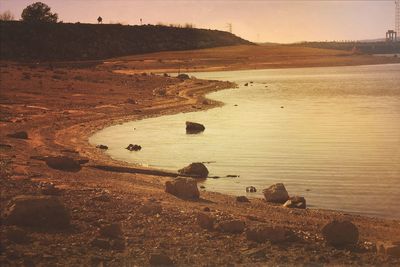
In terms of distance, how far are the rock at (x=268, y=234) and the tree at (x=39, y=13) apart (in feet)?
326

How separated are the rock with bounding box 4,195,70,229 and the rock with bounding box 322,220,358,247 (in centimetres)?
290

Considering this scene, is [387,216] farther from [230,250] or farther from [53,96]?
[53,96]

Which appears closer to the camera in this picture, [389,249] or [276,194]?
[389,249]

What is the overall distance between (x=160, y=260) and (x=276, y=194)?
4.11 meters

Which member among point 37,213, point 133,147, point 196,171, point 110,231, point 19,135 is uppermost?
point 37,213

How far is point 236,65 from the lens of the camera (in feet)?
242

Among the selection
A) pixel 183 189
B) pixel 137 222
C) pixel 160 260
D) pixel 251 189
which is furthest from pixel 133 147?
pixel 160 260

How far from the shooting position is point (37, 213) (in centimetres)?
686

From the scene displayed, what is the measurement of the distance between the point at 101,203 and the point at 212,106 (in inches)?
786

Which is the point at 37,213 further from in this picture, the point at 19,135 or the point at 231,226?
the point at 19,135

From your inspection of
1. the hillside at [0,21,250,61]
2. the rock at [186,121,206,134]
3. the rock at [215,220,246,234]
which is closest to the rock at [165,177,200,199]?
the rock at [215,220,246,234]

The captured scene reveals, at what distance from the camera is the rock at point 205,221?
739cm

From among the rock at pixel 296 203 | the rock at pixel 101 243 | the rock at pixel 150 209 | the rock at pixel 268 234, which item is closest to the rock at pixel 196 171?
the rock at pixel 296 203

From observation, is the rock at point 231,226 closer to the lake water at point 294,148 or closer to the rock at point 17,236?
the rock at point 17,236
